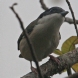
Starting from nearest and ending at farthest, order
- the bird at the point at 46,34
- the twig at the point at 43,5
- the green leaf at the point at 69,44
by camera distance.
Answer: the bird at the point at 46,34, the green leaf at the point at 69,44, the twig at the point at 43,5

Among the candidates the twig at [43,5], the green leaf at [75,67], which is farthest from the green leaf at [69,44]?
the twig at [43,5]

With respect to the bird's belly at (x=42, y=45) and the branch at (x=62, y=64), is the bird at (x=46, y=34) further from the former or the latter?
the branch at (x=62, y=64)

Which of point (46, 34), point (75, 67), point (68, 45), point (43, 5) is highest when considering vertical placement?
point (43, 5)

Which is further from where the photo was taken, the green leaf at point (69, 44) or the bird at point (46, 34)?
the green leaf at point (69, 44)

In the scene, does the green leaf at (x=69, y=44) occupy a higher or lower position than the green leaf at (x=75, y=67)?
higher

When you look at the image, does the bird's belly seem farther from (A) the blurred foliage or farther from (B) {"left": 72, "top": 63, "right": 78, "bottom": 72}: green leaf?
(B) {"left": 72, "top": 63, "right": 78, "bottom": 72}: green leaf

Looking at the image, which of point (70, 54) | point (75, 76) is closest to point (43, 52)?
point (70, 54)

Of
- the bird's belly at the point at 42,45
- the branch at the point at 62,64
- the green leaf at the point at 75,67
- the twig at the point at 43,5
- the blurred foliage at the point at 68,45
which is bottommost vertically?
the green leaf at the point at 75,67

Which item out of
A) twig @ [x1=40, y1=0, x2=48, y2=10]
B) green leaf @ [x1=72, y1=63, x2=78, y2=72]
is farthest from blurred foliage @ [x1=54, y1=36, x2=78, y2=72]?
twig @ [x1=40, y1=0, x2=48, y2=10]

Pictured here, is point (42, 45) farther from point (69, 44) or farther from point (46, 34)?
point (69, 44)

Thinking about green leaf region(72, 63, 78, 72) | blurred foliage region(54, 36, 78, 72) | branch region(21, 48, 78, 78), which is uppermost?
blurred foliage region(54, 36, 78, 72)

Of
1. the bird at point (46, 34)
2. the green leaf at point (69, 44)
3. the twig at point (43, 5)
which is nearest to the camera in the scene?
the bird at point (46, 34)

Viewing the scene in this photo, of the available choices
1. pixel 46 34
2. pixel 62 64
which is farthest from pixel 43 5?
pixel 62 64

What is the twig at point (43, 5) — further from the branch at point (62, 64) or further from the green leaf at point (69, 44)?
the branch at point (62, 64)
